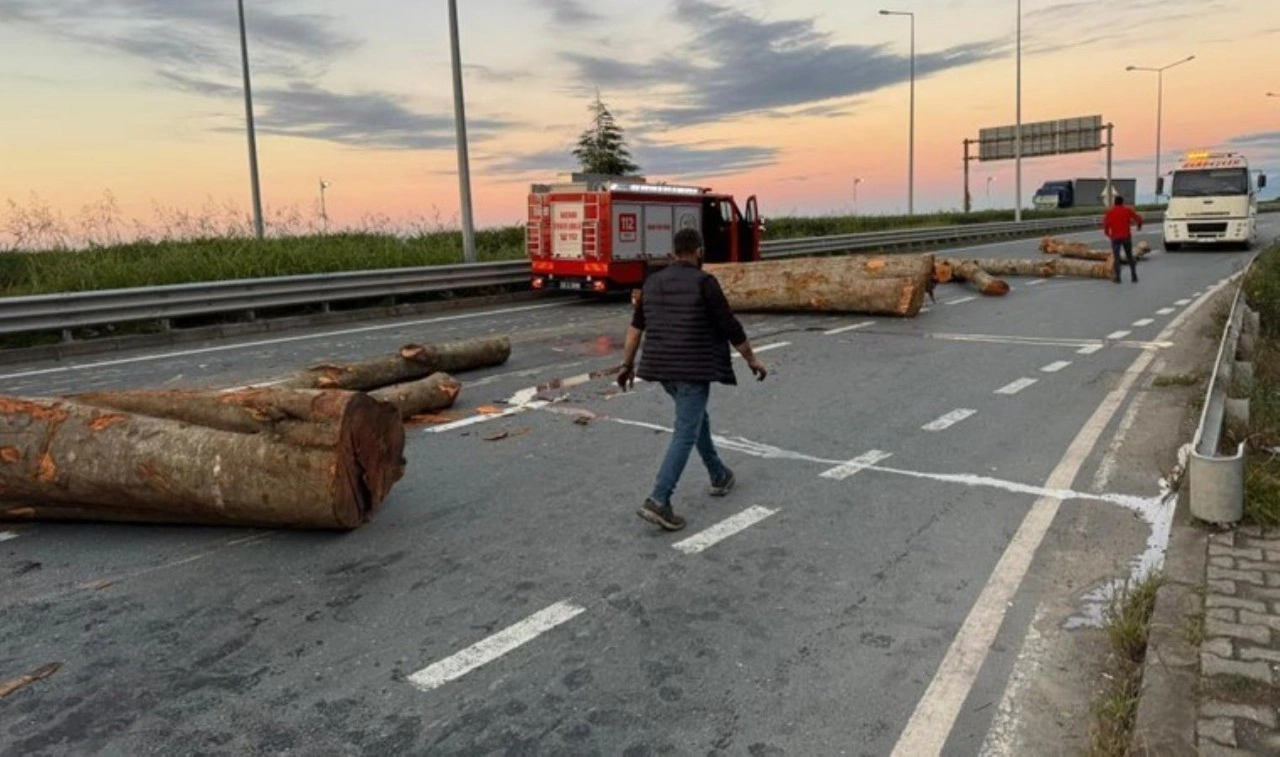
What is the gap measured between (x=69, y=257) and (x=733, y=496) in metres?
15.9

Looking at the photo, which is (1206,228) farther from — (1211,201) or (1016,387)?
(1016,387)

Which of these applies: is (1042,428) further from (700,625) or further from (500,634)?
(500,634)

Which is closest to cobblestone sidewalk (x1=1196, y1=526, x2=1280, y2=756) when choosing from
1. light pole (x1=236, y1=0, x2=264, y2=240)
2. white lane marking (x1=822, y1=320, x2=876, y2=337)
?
white lane marking (x1=822, y1=320, x2=876, y2=337)

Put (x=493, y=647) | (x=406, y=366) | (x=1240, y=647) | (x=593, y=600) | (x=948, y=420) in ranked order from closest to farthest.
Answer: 1. (x=1240, y=647)
2. (x=493, y=647)
3. (x=593, y=600)
4. (x=948, y=420)
5. (x=406, y=366)

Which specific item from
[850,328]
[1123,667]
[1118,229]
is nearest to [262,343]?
[850,328]

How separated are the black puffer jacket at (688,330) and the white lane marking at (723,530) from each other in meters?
0.77

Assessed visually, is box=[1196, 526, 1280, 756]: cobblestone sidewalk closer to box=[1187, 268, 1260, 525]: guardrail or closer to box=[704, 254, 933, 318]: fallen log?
box=[1187, 268, 1260, 525]: guardrail

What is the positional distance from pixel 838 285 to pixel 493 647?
11.5 metres

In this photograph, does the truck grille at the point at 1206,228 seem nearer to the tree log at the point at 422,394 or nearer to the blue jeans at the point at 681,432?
the tree log at the point at 422,394

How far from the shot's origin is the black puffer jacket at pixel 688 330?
5328mm

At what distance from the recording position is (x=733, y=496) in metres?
5.70

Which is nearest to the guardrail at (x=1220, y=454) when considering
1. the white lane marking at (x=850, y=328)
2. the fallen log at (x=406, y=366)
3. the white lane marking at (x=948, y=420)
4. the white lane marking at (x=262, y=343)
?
the white lane marking at (x=948, y=420)

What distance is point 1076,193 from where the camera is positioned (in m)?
73.4

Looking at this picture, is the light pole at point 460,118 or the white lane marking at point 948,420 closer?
the white lane marking at point 948,420
